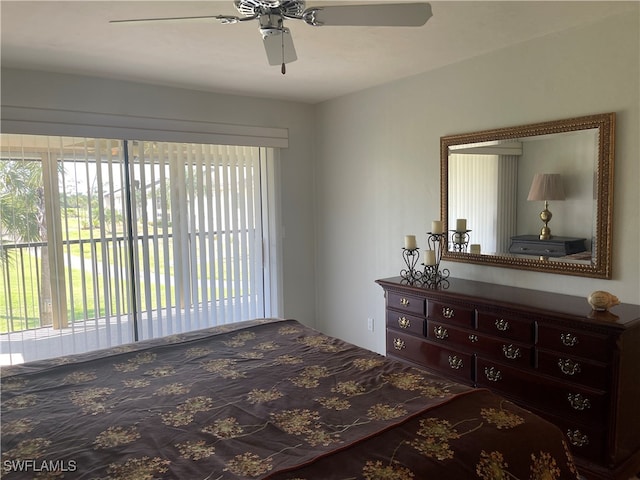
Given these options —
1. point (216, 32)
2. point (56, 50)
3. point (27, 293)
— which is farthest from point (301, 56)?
point (27, 293)

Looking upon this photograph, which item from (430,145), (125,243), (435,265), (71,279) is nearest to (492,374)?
(435,265)

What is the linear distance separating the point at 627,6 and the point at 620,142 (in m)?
0.70

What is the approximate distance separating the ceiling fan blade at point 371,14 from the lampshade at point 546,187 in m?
1.52

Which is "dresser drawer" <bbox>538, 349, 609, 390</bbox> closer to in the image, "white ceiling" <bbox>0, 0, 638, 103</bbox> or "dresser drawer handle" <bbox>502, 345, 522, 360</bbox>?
"dresser drawer handle" <bbox>502, 345, 522, 360</bbox>

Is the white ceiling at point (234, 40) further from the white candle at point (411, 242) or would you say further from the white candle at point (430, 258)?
the white candle at point (430, 258)

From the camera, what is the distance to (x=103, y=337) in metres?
3.77

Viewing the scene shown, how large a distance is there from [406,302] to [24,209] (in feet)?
9.56

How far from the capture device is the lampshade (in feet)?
9.17

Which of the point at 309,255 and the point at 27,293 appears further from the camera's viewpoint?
the point at 309,255

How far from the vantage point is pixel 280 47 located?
2.01 meters

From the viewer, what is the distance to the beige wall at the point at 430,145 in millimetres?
2510

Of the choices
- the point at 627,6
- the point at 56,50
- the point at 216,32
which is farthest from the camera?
the point at 56,50

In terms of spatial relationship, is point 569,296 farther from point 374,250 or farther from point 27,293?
point 27,293

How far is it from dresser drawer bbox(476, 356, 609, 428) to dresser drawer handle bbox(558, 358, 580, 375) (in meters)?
0.07
